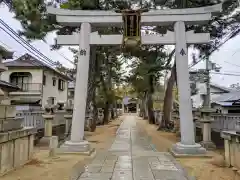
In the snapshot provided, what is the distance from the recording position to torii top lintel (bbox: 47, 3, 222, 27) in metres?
10.2

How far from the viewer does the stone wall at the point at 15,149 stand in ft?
20.3

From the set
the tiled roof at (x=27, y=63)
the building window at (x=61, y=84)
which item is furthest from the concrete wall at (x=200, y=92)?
the tiled roof at (x=27, y=63)

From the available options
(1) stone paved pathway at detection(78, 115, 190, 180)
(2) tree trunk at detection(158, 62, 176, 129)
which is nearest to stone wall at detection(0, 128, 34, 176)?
(1) stone paved pathway at detection(78, 115, 190, 180)

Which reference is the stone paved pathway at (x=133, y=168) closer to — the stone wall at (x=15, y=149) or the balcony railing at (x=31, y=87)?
the stone wall at (x=15, y=149)

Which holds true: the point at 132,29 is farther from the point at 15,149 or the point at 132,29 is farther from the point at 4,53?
the point at 15,149

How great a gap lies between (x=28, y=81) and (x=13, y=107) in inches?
954

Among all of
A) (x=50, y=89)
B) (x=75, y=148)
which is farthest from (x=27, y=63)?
(x=75, y=148)

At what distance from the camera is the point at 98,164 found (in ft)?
26.0

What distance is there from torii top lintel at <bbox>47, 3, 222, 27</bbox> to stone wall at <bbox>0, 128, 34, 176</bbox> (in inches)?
187

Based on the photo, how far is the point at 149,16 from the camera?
33.8 ft

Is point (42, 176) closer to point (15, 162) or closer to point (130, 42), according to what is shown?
point (15, 162)

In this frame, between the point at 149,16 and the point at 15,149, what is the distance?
6705 mm

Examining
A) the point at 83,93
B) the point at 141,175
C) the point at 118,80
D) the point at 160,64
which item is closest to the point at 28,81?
the point at 118,80

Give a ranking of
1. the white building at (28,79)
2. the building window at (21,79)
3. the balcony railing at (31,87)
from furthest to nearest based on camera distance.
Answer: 1. the building window at (21,79)
2. the balcony railing at (31,87)
3. the white building at (28,79)
